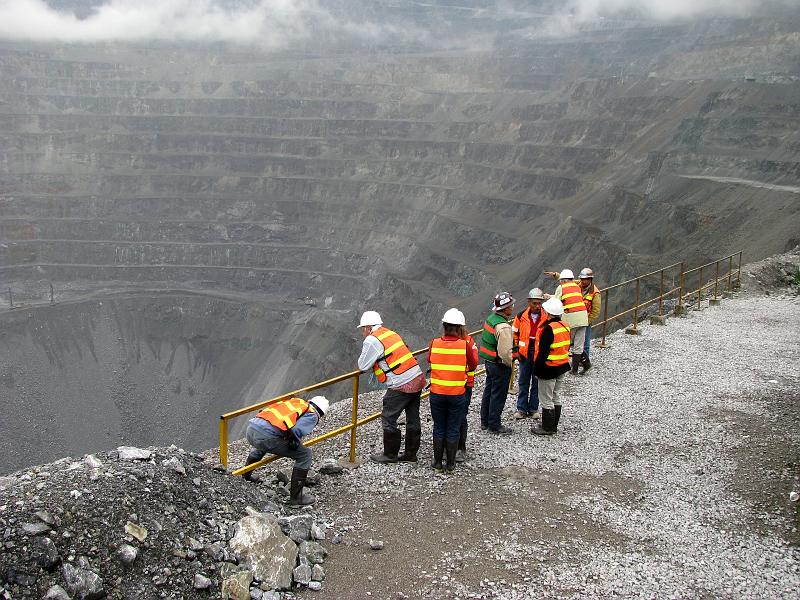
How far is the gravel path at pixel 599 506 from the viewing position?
5.93 m

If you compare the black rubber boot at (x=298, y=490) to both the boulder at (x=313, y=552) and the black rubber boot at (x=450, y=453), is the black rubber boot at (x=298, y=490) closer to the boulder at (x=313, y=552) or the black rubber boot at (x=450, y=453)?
the boulder at (x=313, y=552)

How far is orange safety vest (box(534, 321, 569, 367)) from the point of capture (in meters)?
8.95

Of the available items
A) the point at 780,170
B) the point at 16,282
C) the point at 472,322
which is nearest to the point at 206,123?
the point at 16,282

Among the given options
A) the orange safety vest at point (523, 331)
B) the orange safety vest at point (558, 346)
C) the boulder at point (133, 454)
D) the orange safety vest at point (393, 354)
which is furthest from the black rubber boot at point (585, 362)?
the boulder at point (133, 454)

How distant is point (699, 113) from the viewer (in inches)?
1705

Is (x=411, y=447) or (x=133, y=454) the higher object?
(x=133, y=454)

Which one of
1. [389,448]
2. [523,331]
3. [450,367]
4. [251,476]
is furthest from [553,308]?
[251,476]

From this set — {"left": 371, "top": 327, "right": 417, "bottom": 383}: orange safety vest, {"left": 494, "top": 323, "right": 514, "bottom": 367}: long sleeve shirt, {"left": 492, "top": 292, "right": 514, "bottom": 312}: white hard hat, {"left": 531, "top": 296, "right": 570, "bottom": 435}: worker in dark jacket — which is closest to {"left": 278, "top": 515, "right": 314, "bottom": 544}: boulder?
{"left": 371, "top": 327, "right": 417, "bottom": 383}: orange safety vest

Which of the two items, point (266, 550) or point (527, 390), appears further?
point (527, 390)

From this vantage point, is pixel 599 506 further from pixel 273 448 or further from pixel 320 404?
pixel 273 448

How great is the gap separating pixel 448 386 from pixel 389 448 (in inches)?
45.6

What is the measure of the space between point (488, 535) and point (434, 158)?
193 feet

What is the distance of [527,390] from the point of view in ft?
32.3

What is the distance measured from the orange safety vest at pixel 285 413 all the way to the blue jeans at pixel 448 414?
1.47m
